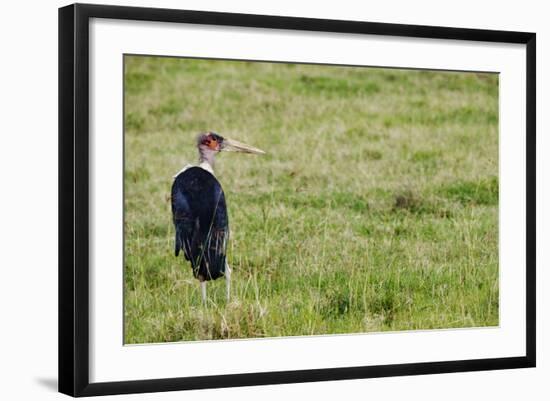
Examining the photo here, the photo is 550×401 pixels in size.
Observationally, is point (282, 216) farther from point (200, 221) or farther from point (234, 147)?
point (200, 221)

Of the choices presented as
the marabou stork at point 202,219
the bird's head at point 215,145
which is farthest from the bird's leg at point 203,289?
the bird's head at point 215,145

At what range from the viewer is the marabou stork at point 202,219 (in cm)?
695

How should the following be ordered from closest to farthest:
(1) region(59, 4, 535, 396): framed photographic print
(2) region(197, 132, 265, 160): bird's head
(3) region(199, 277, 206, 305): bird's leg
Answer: (1) region(59, 4, 535, 396): framed photographic print, (3) region(199, 277, 206, 305): bird's leg, (2) region(197, 132, 265, 160): bird's head

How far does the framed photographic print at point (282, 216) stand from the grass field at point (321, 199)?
0.05 ft

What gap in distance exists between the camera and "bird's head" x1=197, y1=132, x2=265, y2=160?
714 centimetres

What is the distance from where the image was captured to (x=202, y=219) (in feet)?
23.0

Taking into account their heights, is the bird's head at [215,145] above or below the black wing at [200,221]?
above

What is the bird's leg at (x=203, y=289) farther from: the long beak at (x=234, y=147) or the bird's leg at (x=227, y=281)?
the long beak at (x=234, y=147)

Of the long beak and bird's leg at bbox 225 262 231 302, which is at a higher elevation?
the long beak

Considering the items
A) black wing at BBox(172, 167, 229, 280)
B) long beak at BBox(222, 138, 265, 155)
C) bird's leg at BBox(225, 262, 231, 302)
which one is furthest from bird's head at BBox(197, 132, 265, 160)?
bird's leg at BBox(225, 262, 231, 302)

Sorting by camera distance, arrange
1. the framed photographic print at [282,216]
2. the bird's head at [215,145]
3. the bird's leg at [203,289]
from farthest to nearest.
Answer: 1. the bird's head at [215,145]
2. the bird's leg at [203,289]
3. the framed photographic print at [282,216]

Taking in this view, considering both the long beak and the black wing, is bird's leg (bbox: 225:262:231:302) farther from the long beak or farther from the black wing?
the long beak

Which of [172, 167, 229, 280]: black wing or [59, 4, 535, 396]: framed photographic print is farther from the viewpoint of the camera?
[172, 167, 229, 280]: black wing

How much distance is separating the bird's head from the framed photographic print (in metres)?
0.01
